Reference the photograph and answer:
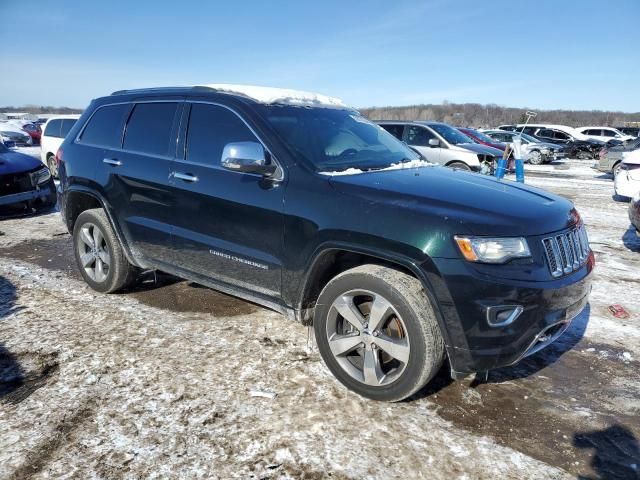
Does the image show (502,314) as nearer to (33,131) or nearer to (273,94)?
(273,94)

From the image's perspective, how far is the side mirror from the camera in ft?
10.1

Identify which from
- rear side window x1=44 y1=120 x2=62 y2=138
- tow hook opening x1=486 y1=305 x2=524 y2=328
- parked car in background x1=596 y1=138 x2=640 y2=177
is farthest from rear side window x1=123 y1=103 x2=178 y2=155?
parked car in background x1=596 y1=138 x2=640 y2=177

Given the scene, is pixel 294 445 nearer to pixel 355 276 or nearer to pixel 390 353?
pixel 390 353

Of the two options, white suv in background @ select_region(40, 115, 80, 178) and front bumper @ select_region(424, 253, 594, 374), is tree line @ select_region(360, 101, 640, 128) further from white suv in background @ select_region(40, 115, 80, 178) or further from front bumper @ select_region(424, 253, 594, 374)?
front bumper @ select_region(424, 253, 594, 374)

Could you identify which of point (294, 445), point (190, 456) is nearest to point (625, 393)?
point (294, 445)

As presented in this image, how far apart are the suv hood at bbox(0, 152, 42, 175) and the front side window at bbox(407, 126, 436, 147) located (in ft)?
27.4

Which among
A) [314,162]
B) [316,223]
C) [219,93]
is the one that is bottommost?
[316,223]

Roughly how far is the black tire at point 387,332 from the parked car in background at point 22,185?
6894mm

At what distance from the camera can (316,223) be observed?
2.89 meters

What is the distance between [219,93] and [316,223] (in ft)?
4.93

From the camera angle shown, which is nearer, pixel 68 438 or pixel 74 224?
pixel 68 438

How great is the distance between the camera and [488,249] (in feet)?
8.14

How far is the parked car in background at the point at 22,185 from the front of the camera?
7.52m

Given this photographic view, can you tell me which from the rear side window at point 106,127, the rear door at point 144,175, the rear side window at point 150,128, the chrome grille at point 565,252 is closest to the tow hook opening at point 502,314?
the chrome grille at point 565,252
